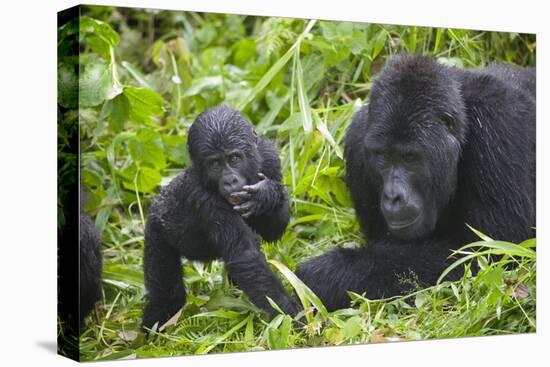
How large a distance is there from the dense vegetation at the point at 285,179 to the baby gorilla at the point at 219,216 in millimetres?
87

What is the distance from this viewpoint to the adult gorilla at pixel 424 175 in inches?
180

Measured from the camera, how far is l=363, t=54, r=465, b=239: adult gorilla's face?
4555 millimetres

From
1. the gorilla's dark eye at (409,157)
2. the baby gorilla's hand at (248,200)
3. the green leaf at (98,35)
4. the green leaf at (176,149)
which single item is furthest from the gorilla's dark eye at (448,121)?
the green leaf at (98,35)

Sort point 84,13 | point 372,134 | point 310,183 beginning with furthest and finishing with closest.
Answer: point 310,183
point 372,134
point 84,13

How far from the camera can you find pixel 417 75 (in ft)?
15.3

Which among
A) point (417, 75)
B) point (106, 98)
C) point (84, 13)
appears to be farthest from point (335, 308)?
point (84, 13)

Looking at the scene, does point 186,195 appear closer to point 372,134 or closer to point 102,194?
point 102,194

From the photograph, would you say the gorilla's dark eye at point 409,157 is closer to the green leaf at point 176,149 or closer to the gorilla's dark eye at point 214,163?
the gorilla's dark eye at point 214,163

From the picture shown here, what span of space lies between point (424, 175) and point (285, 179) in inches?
29.4

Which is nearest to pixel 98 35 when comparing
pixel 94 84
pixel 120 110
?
pixel 94 84

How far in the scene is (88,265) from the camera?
425 cm

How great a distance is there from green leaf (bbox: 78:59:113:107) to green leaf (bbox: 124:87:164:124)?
23 centimetres

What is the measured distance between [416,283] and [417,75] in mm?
1111

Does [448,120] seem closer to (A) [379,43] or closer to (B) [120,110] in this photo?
(A) [379,43]
